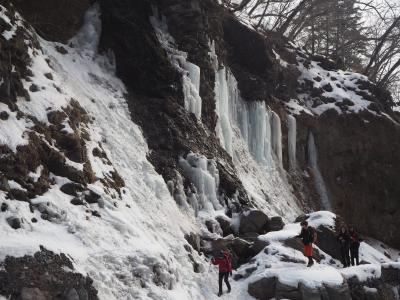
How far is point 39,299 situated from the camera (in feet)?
25.5

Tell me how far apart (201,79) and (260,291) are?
10.4 metres

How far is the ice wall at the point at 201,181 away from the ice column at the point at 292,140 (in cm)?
1127

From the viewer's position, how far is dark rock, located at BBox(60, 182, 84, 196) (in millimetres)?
11125

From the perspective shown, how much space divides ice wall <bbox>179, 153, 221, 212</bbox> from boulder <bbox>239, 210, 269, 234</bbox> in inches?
39.5

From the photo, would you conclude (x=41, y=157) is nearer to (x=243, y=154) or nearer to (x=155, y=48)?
(x=155, y=48)

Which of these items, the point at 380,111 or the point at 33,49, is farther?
the point at 380,111

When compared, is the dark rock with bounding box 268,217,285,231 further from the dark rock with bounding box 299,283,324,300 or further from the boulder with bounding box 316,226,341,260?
the dark rock with bounding box 299,283,324,300

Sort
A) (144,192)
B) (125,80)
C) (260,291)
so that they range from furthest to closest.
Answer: (125,80), (144,192), (260,291)

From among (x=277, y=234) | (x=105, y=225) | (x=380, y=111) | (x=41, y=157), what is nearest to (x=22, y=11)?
(x=41, y=157)

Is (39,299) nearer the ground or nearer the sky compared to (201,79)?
nearer the ground

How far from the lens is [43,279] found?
8227mm

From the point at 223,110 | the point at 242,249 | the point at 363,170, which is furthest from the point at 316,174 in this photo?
the point at 242,249

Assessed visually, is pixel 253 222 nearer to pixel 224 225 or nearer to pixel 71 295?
pixel 224 225

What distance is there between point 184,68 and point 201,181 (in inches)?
198
